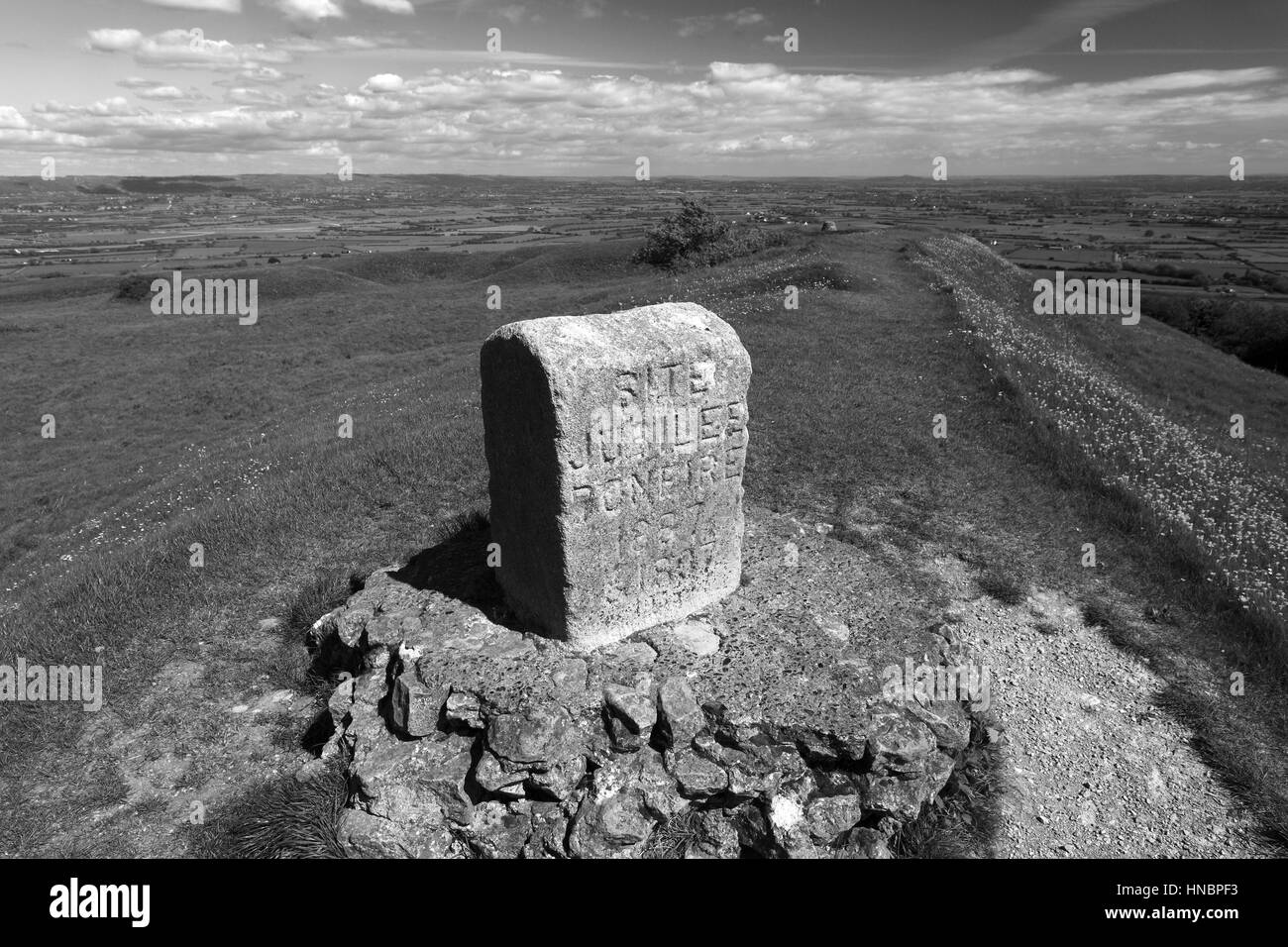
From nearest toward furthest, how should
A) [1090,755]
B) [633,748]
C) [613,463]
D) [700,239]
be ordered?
[633,748], [613,463], [1090,755], [700,239]

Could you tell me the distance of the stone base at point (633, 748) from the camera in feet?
19.8

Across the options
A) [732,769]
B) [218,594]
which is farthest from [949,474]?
[218,594]

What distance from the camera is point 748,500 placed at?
11.7 m

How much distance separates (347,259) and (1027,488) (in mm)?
80312

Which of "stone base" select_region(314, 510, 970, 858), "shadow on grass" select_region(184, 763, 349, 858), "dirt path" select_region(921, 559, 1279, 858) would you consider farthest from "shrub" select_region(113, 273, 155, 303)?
"dirt path" select_region(921, 559, 1279, 858)

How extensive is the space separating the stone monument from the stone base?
1.77 feet

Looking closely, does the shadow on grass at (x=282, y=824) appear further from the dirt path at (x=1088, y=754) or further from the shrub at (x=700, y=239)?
the shrub at (x=700, y=239)

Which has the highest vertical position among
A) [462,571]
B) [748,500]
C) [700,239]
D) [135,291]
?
[700,239]

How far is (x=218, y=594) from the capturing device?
30.9 ft

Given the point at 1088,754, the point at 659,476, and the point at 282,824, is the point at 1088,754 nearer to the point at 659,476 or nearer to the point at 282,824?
the point at 659,476

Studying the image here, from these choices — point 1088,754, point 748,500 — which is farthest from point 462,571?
point 1088,754

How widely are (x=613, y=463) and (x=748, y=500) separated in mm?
5293
